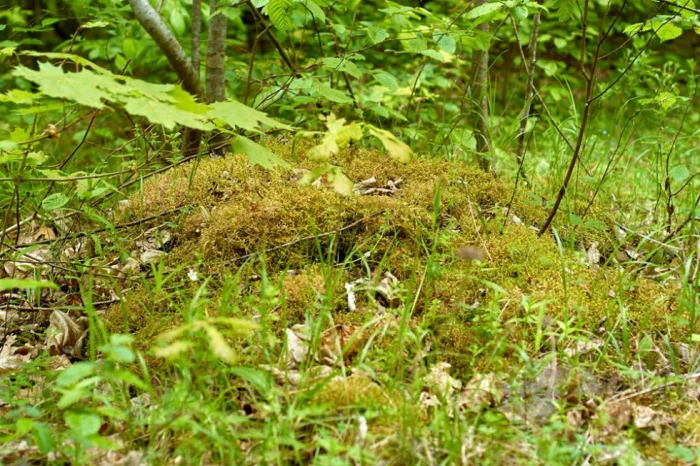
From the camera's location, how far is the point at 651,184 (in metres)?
3.68

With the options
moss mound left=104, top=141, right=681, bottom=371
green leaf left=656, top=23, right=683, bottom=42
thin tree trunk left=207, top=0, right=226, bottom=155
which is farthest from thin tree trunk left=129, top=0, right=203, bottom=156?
green leaf left=656, top=23, right=683, bottom=42

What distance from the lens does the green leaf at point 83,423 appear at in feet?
4.81

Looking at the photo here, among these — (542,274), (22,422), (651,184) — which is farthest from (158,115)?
(651,184)

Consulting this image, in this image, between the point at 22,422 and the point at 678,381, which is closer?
the point at 22,422

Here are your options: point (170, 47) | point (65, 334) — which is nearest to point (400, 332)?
point (65, 334)

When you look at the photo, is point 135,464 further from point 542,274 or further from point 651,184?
point 651,184

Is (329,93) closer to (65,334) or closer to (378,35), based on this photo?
(378,35)

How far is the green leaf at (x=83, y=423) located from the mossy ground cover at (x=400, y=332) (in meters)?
0.17

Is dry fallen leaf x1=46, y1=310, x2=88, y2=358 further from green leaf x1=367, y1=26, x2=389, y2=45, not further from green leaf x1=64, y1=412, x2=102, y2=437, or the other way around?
green leaf x1=367, y1=26, x2=389, y2=45

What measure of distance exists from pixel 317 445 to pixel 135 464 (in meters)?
0.52

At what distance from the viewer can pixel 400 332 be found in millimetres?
1834

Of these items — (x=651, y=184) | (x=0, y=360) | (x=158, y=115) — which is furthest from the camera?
(x=651, y=184)

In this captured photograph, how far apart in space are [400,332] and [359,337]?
0.27 m

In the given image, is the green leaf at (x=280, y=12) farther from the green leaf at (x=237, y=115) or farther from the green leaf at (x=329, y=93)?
the green leaf at (x=237, y=115)
